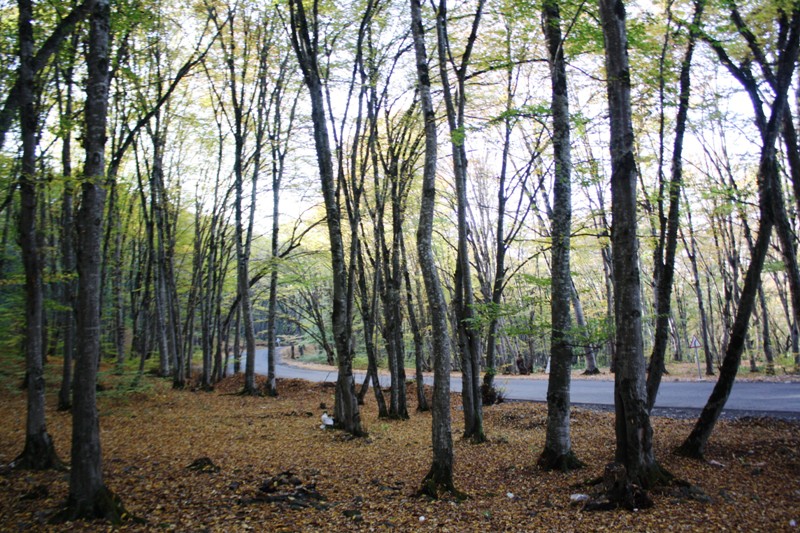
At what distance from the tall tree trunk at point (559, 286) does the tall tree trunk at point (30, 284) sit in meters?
6.93

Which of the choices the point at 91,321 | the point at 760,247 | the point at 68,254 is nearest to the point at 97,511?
the point at 91,321

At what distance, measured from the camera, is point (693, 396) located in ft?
46.0

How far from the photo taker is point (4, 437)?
8.09m

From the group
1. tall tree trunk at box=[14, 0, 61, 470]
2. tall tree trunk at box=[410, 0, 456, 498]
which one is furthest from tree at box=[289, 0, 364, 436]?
tall tree trunk at box=[14, 0, 61, 470]

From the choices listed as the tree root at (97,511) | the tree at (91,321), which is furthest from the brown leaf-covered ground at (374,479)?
the tree at (91,321)

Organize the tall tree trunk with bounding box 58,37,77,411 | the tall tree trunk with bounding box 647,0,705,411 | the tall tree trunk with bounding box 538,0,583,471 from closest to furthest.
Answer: the tall tree trunk with bounding box 538,0,583,471 → the tall tree trunk with bounding box 647,0,705,411 → the tall tree trunk with bounding box 58,37,77,411

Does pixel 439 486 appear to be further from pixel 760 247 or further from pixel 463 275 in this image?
pixel 760 247

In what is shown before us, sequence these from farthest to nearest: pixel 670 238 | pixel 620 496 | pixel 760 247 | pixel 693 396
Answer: pixel 693 396, pixel 670 238, pixel 760 247, pixel 620 496

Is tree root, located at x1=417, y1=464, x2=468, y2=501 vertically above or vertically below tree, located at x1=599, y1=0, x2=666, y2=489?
below

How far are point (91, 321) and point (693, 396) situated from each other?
50.8 feet

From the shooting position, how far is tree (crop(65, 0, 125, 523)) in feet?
14.8

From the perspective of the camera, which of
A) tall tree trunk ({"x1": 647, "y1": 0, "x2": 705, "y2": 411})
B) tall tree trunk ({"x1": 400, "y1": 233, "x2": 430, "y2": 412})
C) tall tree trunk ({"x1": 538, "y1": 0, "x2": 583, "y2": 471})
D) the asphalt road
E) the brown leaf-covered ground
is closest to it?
the brown leaf-covered ground

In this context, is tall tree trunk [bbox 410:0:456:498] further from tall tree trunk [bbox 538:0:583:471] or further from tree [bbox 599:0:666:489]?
tree [bbox 599:0:666:489]

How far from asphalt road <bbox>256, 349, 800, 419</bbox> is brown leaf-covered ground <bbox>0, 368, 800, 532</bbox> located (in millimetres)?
1819
